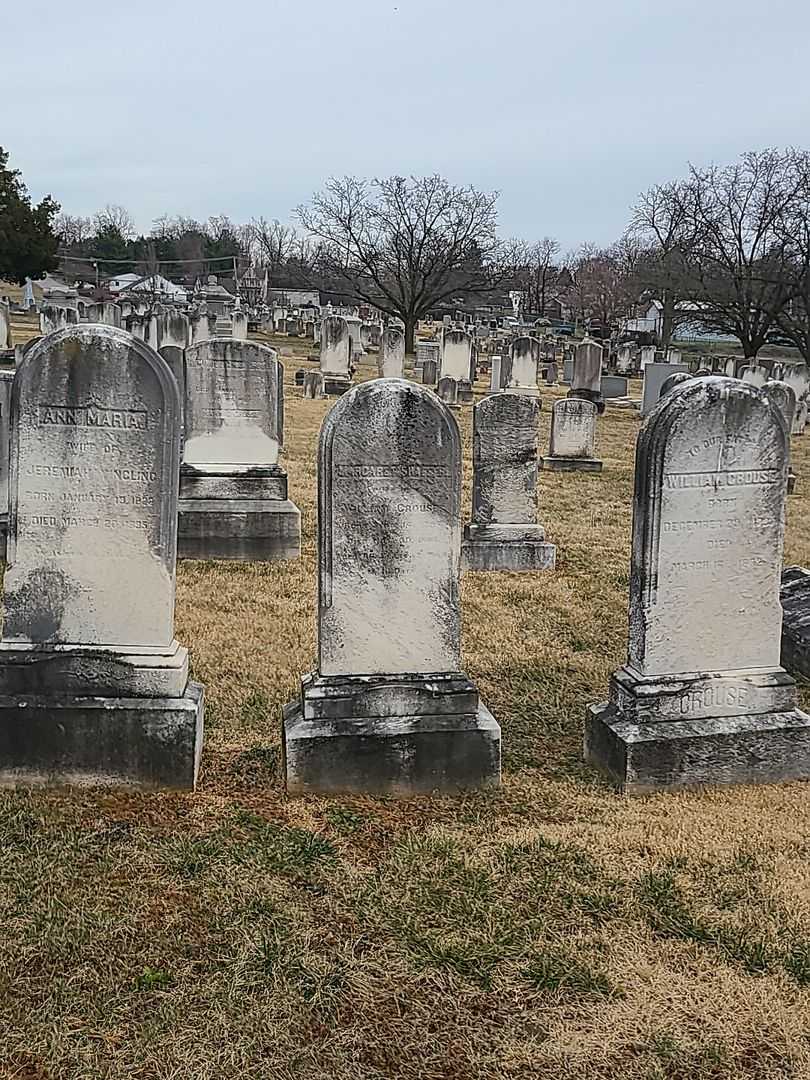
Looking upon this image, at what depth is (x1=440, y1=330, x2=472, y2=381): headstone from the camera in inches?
1006

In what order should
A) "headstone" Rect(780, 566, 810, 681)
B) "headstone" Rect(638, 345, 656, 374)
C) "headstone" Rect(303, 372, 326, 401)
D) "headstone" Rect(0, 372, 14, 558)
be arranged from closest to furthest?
"headstone" Rect(780, 566, 810, 681), "headstone" Rect(0, 372, 14, 558), "headstone" Rect(303, 372, 326, 401), "headstone" Rect(638, 345, 656, 374)

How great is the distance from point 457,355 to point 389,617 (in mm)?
21857

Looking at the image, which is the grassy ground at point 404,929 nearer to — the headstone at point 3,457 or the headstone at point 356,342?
the headstone at point 3,457

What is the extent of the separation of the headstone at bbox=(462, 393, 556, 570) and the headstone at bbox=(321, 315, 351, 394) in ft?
47.8

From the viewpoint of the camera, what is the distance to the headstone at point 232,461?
8.98 m

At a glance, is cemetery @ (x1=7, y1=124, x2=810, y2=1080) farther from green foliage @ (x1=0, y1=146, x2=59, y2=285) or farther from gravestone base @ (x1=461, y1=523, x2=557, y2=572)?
green foliage @ (x1=0, y1=146, x2=59, y2=285)

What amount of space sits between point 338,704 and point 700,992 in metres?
2.07

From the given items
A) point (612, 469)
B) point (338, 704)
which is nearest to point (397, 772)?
point (338, 704)

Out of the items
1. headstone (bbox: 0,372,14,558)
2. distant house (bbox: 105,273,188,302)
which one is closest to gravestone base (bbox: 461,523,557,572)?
headstone (bbox: 0,372,14,558)

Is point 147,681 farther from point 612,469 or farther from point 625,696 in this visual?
point 612,469

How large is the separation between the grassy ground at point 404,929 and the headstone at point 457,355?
821 inches

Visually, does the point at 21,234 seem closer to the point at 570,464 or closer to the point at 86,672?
the point at 570,464

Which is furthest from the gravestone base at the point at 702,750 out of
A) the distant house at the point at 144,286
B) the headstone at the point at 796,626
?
the distant house at the point at 144,286

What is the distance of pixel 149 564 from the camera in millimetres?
4758
